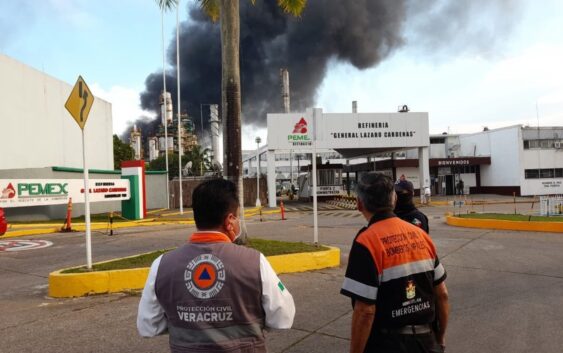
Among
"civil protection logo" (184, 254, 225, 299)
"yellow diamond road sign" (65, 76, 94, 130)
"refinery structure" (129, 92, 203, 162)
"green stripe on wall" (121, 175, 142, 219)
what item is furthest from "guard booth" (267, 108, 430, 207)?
"refinery structure" (129, 92, 203, 162)

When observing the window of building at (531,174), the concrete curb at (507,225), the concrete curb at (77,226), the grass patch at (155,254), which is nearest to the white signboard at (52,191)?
the concrete curb at (77,226)

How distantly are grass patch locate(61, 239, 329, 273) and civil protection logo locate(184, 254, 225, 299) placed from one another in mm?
5671

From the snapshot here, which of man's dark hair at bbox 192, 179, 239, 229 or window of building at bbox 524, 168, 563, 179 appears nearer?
man's dark hair at bbox 192, 179, 239, 229

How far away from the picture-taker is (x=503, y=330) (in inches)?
191

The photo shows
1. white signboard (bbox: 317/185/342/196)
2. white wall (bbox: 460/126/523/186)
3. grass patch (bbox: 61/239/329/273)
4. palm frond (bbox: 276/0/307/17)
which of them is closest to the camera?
grass patch (bbox: 61/239/329/273)

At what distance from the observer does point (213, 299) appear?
1945 mm

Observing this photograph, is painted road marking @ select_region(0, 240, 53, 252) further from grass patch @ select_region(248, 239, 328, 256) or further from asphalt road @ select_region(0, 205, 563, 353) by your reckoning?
grass patch @ select_region(248, 239, 328, 256)

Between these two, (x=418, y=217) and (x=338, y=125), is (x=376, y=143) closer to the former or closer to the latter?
(x=338, y=125)

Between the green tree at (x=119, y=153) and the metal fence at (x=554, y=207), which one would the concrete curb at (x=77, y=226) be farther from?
the green tree at (x=119, y=153)

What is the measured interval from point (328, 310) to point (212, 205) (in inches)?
156

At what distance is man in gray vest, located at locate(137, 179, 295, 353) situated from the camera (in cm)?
195

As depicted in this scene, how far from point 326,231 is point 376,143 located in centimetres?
1730

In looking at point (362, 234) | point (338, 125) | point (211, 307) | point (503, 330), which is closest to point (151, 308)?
point (211, 307)

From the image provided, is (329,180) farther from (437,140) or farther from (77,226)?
(437,140)
